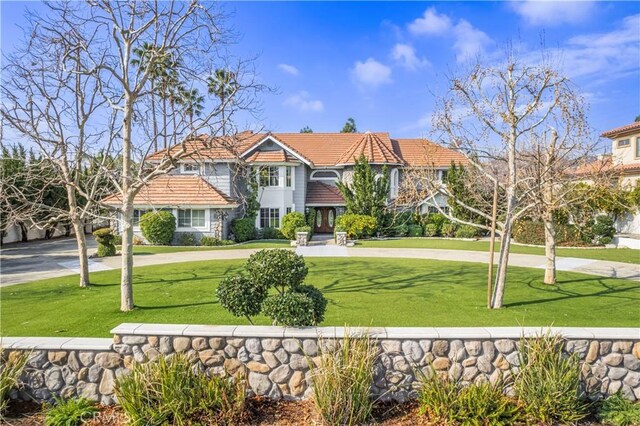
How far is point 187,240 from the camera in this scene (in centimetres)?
2439

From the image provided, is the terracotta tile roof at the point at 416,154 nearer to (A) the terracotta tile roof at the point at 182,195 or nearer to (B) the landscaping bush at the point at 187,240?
(A) the terracotta tile roof at the point at 182,195

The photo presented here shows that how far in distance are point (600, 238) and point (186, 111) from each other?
24.4 m

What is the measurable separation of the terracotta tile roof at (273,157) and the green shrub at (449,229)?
486 inches

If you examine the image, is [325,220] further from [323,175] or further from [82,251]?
[82,251]

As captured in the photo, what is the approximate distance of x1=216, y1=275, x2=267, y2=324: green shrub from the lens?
698cm

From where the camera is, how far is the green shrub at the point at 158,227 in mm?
23656

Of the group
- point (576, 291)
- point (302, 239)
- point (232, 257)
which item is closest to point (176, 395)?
point (576, 291)

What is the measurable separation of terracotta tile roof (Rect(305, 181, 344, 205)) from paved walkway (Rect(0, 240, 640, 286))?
8218 millimetres

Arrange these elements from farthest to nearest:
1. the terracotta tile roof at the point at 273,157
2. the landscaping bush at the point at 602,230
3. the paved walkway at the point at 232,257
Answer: the terracotta tile roof at the point at 273,157
the landscaping bush at the point at 602,230
the paved walkway at the point at 232,257

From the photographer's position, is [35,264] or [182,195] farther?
[182,195]

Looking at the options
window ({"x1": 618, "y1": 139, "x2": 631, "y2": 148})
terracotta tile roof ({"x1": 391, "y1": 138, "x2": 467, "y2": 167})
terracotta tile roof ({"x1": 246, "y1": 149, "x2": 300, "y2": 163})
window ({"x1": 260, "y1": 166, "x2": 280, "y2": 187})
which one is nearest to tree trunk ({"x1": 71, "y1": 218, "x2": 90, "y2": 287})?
terracotta tile roof ({"x1": 246, "y1": 149, "x2": 300, "y2": 163})

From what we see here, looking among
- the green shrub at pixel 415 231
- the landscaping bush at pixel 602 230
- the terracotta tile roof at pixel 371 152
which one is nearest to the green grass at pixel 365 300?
the landscaping bush at pixel 602 230

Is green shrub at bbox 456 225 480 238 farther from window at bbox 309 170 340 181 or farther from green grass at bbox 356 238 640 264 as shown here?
window at bbox 309 170 340 181

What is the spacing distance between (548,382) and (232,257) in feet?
50.1
